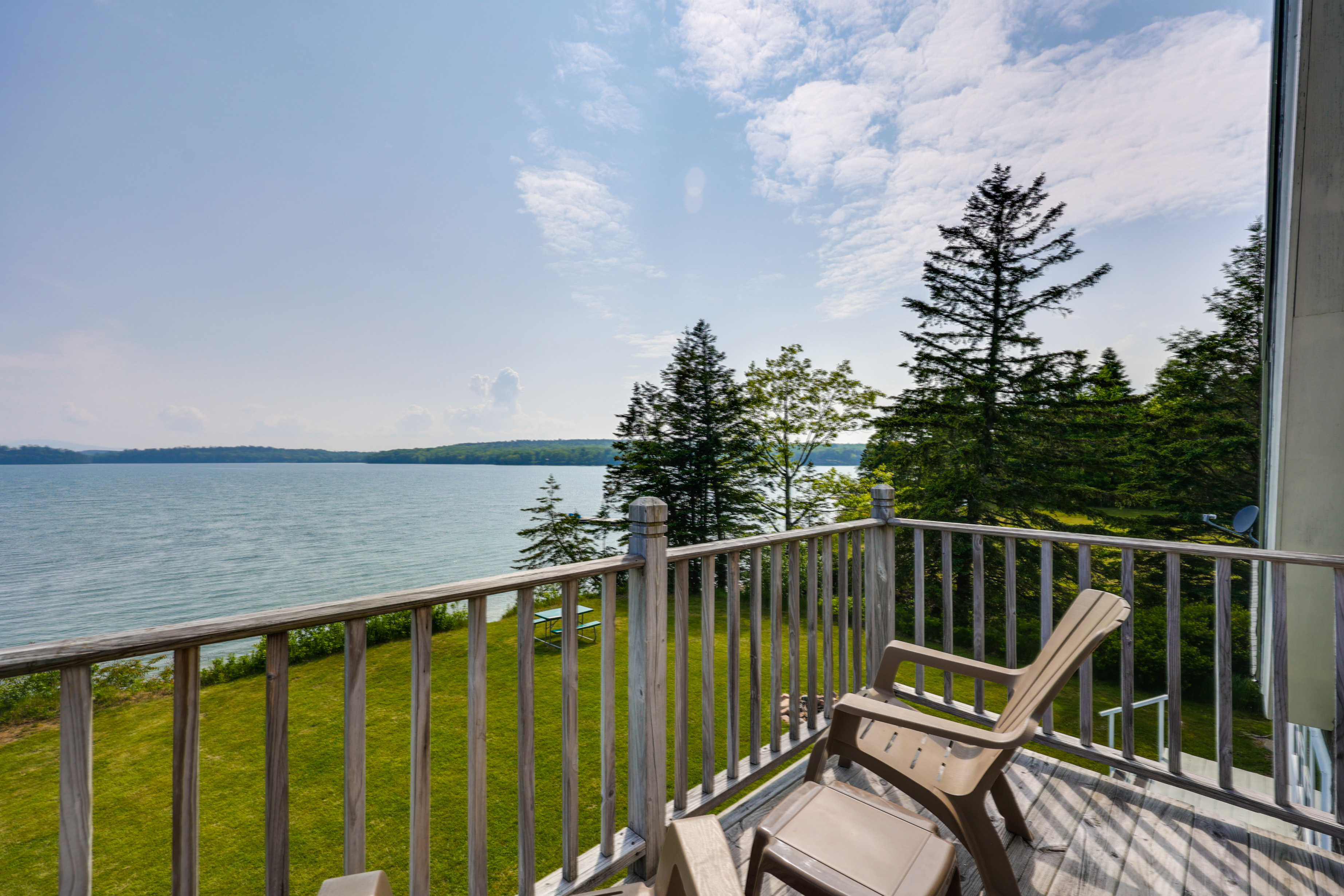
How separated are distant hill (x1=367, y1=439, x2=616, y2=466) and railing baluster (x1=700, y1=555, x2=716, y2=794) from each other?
1915 centimetres

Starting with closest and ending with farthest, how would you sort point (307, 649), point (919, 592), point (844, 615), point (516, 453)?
point (844, 615)
point (919, 592)
point (307, 649)
point (516, 453)

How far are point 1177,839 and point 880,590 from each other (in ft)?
4.93

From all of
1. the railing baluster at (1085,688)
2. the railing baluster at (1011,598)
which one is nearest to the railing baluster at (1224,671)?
the railing baluster at (1085,688)

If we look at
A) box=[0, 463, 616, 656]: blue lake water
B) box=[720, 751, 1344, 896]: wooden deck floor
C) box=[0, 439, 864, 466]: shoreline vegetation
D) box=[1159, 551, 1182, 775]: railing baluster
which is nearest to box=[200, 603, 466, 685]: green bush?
box=[0, 463, 616, 656]: blue lake water

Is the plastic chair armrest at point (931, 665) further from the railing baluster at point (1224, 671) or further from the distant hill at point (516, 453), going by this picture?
the distant hill at point (516, 453)

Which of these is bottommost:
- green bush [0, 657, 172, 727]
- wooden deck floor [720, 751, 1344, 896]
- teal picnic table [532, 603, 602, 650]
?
green bush [0, 657, 172, 727]

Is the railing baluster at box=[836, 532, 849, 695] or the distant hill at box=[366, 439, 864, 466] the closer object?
the railing baluster at box=[836, 532, 849, 695]

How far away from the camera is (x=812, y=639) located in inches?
111

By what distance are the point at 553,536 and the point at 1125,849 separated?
17647 millimetres

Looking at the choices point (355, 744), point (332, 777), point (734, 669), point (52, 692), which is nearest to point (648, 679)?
point (734, 669)

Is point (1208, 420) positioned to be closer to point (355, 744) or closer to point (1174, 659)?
point (1174, 659)

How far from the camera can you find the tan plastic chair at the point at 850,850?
1.25 meters

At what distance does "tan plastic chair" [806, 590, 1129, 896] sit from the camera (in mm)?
1692

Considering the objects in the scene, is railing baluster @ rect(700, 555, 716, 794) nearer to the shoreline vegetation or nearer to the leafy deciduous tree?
the leafy deciduous tree
